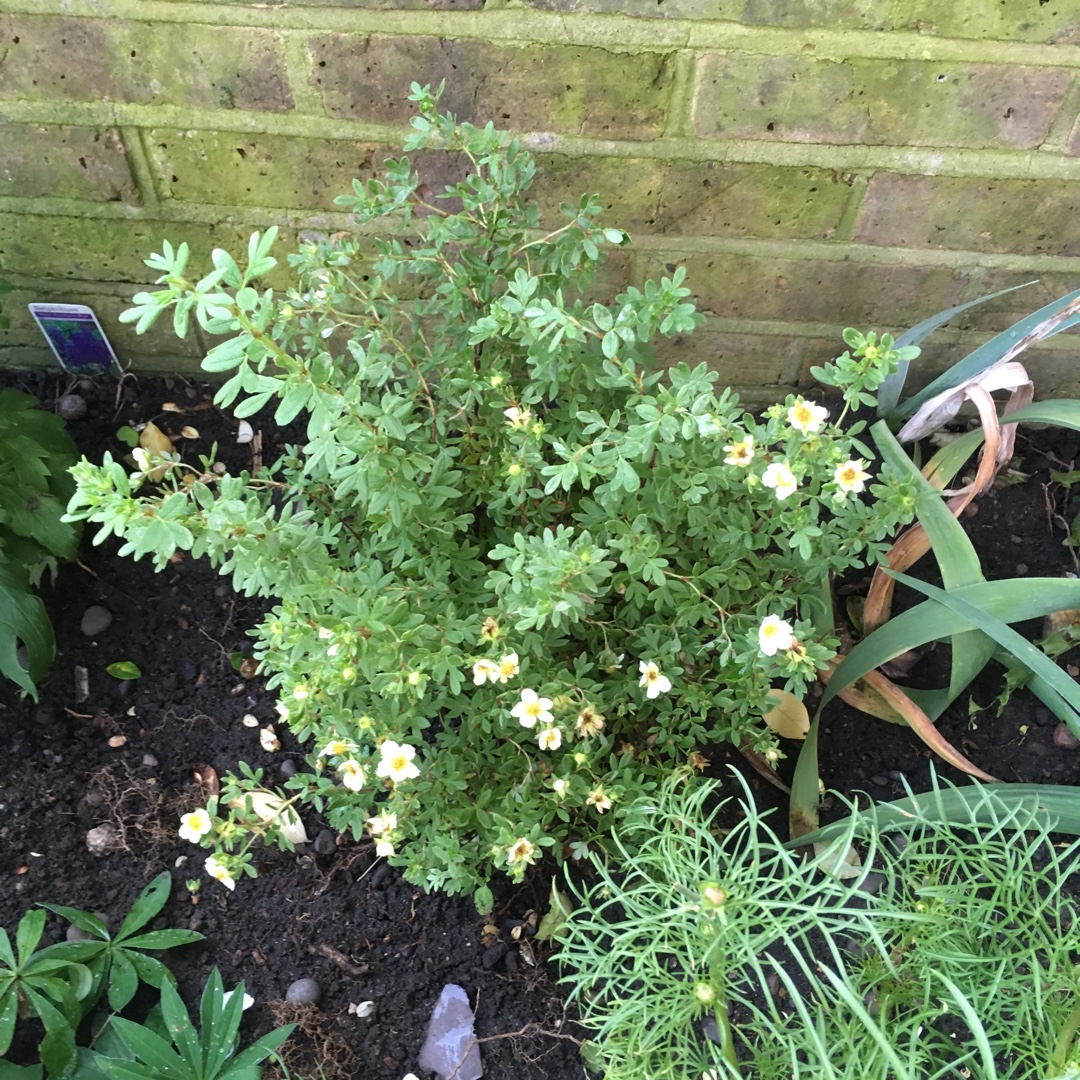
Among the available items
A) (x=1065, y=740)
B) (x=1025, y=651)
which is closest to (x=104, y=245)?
(x=1025, y=651)

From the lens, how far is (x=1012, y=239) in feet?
4.66

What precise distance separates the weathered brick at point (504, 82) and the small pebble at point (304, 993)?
1.27 metres

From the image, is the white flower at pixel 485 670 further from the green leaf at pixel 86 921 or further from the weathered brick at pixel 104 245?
the weathered brick at pixel 104 245

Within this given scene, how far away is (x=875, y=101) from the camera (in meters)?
1.26

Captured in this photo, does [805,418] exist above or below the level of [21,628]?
above

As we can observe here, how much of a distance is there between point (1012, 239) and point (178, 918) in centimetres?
170

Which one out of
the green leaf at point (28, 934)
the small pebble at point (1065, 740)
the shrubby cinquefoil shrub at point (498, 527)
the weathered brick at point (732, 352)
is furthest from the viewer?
the weathered brick at point (732, 352)

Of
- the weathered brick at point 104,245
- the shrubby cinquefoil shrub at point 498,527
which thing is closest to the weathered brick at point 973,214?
the shrubby cinquefoil shrub at point 498,527

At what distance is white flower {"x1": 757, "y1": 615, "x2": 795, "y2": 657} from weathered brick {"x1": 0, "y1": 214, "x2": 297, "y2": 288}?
1.04 meters

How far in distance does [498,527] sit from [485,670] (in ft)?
1.10

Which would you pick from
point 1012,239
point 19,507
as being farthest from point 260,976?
point 1012,239

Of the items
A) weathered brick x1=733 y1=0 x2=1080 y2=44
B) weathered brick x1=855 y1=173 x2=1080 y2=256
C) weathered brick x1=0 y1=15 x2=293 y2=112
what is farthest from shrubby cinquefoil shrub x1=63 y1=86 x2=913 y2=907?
weathered brick x1=855 y1=173 x2=1080 y2=256

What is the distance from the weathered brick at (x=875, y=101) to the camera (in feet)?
4.00

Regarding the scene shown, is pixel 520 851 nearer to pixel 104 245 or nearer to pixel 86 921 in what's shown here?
pixel 86 921
